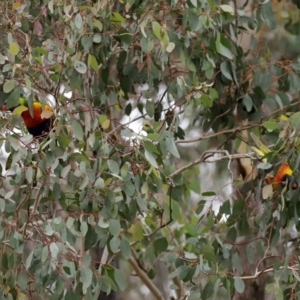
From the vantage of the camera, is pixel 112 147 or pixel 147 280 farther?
pixel 147 280

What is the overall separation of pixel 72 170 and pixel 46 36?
2.89 ft

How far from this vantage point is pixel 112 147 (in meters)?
2.53

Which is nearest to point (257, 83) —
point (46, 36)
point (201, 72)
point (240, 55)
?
point (240, 55)

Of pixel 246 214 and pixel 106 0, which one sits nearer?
pixel 106 0

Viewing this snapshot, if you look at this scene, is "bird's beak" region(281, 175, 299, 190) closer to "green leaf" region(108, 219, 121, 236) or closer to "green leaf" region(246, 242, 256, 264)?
"green leaf" region(246, 242, 256, 264)

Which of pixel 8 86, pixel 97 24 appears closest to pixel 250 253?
pixel 97 24

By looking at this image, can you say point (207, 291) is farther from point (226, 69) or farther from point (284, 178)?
point (226, 69)

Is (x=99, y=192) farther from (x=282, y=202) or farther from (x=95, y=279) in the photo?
(x=282, y=202)

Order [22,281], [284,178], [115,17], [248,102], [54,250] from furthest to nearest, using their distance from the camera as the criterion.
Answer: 1. [248,102]
2. [115,17]
3. [284,178]
4. [22,281]
5. [54,250]

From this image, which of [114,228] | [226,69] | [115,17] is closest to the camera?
[114,228]

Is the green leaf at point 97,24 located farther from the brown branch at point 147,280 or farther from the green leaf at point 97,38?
the brown branch at point 147,280

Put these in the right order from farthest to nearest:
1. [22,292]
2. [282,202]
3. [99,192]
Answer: [22,292], [282,202], [99,192]

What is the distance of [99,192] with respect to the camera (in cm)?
243

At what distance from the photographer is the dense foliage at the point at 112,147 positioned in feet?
7.95
